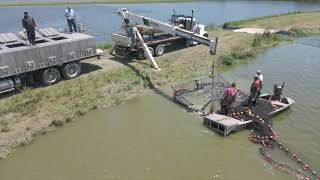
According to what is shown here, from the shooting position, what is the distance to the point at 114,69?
841 inches

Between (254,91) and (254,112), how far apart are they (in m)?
0.90

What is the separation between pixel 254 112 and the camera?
15.4 meters

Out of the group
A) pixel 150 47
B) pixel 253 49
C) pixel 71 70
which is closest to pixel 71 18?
pixel 71 70

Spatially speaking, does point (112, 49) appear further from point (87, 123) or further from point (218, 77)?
point (87, 123)

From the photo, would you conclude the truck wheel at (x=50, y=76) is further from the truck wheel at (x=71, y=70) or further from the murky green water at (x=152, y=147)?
the murky green water at (x=152, y=147)

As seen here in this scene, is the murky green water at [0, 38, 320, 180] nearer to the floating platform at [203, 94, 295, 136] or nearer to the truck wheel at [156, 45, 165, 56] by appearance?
the floating platform at [203, 94, 295, 136]

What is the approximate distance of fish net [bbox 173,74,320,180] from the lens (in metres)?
12.5

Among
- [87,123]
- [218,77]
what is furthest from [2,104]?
[218,77]

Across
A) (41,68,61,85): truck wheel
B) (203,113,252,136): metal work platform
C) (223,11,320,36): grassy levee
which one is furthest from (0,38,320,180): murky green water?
(223,11,320,36): grassy levee

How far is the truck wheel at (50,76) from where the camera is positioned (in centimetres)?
1877

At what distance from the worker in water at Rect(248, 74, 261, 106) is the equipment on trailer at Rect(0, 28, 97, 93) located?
919cm

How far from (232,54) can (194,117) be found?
33.6ft

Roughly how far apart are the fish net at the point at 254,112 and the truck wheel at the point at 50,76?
6.25m

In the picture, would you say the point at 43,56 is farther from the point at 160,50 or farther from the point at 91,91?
the point at 160,50
